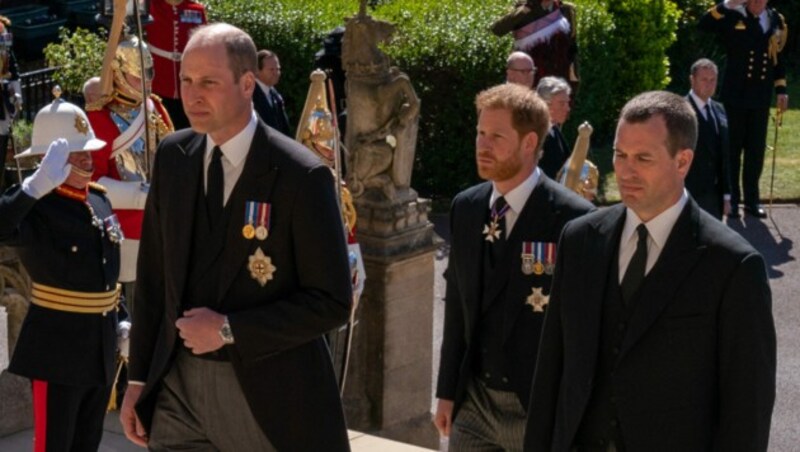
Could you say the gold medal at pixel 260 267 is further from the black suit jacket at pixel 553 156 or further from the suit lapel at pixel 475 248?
the black suit jacket at pixel 553 156

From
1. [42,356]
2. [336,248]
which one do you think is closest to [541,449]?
[336,248]

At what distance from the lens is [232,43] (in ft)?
16.6

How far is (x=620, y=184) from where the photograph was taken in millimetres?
4684

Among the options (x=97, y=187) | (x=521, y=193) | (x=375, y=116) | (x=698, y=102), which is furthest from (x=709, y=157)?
(x=521, y=193)

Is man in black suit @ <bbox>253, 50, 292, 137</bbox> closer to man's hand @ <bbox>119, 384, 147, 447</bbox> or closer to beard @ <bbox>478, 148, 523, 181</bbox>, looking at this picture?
beard @ <bbox>478, 148, 523, 181</bbox>

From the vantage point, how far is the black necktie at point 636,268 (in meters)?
4.70

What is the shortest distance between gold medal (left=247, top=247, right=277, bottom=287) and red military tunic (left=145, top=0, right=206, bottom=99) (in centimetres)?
643

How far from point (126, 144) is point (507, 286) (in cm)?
Result: 313

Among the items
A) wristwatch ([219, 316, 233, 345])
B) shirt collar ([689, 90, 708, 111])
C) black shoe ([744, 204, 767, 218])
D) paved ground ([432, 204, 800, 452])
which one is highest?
wristwatch ([219, 316, 233, 345])

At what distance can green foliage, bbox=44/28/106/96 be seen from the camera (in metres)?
13.9

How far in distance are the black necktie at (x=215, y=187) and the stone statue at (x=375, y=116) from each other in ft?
11.2

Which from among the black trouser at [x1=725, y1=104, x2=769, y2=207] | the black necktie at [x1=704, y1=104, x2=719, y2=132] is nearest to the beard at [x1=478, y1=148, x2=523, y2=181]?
the black necktie at [x1=704, y1=104, x2=719, y2=132]

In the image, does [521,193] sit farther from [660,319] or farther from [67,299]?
[67,299]

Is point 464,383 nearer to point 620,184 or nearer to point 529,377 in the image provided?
point 529,377
